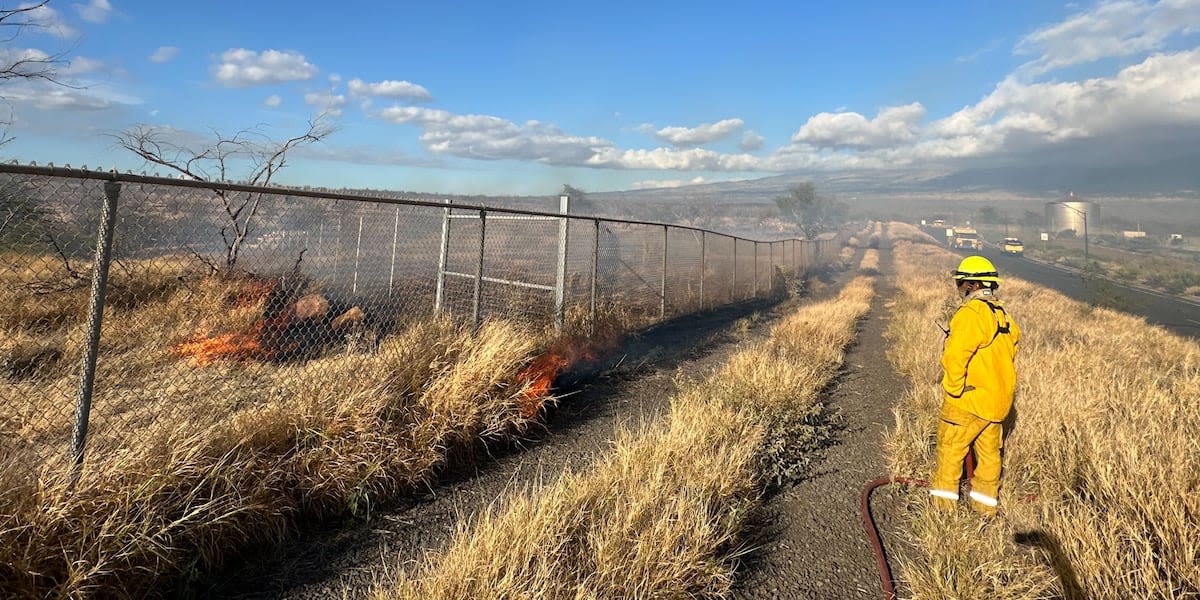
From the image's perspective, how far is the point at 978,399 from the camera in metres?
3.30

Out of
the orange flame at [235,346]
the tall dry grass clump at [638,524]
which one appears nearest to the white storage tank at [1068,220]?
the tall dry grass clump at [638,524]

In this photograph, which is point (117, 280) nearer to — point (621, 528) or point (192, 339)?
point (192, 339)

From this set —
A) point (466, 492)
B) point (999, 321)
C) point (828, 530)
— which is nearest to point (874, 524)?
point (828, 530)

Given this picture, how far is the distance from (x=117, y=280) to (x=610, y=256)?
7.68 m

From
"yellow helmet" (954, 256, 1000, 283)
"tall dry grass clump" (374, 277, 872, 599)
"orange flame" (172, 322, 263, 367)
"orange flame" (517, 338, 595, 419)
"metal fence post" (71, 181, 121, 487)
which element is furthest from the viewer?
"orange flame" (172, 322, 263, 367)

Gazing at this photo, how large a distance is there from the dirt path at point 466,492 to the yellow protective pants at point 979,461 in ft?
7.50

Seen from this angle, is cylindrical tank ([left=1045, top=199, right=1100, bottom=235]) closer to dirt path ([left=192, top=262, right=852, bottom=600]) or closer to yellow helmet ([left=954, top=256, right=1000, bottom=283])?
dirt path ([left=192, top=262, right=852, bottom=600])

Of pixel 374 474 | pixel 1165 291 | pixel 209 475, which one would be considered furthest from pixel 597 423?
pixel 1165 291

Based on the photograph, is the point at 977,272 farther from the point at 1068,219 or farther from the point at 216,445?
the point at 1068,219

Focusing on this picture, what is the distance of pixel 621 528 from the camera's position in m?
2.52

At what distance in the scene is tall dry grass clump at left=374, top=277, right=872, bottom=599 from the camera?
2184mm

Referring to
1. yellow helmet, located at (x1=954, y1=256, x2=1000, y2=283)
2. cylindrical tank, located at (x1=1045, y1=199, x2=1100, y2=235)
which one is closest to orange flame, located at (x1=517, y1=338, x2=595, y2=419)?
yellow helmet, located at (x1=954, y1=256, x2=1000, y2=283)

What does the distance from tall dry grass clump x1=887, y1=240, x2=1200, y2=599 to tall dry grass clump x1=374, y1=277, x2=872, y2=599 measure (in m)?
0.98

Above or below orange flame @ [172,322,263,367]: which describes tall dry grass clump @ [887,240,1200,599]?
below
